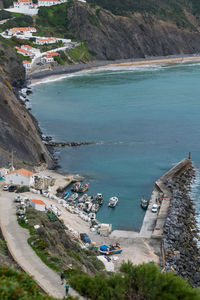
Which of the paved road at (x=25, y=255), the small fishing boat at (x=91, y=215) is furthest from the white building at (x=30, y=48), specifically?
the paved road at (x=25, y=255)

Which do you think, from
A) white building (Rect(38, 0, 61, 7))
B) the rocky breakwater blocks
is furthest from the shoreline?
the rocky breakwater blocks

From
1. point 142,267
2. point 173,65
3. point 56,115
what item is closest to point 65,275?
point 142,267

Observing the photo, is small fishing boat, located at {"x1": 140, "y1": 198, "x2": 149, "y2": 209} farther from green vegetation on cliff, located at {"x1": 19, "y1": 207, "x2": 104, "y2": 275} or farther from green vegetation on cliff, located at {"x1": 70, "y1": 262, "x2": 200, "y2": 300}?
green vegetation on cliff, located at {"x1": 70, "y1": 262, "x2": 200, "y2": 300}

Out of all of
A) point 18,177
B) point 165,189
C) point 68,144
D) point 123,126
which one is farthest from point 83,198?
point 123,126

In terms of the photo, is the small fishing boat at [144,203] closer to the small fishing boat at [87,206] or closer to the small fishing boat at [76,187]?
the small fishing boat at [87,206]

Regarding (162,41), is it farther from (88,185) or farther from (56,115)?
(88,185)

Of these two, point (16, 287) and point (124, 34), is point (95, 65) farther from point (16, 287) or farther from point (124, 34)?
point (16, 287)
